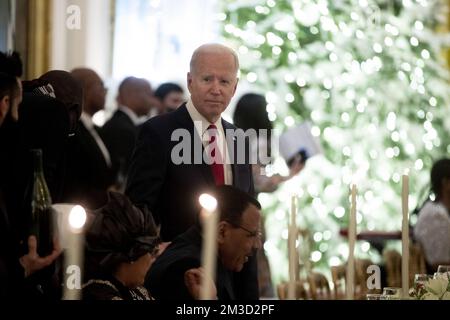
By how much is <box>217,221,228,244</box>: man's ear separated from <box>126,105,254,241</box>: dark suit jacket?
9 centimetres

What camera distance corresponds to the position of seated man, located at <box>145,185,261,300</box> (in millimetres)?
3512

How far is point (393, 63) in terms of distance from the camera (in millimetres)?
7504

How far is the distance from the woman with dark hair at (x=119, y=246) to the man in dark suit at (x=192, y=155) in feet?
0.92

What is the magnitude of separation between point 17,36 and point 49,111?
1313 mm

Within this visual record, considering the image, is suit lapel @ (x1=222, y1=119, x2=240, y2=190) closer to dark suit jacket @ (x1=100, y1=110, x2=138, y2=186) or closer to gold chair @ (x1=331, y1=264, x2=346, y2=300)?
gold chair @ (x1=331, y1=264, x2=346, y2=300)

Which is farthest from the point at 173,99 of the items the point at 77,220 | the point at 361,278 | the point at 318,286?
the point at 77,220

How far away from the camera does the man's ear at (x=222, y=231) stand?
11.8ft

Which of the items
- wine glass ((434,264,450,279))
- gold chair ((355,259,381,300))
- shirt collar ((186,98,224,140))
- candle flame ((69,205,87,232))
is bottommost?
gold chair ((355,259,381,300))

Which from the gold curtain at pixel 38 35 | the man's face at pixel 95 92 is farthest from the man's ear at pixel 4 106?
the gold curtain at pixel 38 35

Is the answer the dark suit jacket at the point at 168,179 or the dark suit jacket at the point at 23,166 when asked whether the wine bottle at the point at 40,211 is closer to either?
the dark suit jacket at the point at 23,166

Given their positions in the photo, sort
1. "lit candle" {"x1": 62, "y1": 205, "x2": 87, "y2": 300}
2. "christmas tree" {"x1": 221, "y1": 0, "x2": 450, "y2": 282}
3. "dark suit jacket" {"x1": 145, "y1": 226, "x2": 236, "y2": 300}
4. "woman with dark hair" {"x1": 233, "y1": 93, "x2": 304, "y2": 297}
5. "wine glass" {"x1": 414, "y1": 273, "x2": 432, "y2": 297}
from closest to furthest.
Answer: "lit candle" {"x1": 62, "y1": 205, "x2": 87, "y2": 300}, "wine glass" {"x1": 414, "y1": 273, "x2": 432, "y2": 297}, "dark suit jacket" {"x1": 145, "y1": 226, "x2": 236, "y2": 300}, "woman with dark hair" {"x1": 233, "y1": 93, "x2": 304, "y2": 297}, "christmas tree" {"x1": 221, "y1": 0, "x2": 450, "y2": 282}

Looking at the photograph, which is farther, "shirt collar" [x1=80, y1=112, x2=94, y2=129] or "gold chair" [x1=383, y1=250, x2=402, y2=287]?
"gold chair" [x1=383, y1=250, x2=402, y2=287]

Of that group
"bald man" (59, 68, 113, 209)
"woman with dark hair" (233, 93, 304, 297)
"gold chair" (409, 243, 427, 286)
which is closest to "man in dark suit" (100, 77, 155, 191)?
"bald man" (59, 68, 113, 209)

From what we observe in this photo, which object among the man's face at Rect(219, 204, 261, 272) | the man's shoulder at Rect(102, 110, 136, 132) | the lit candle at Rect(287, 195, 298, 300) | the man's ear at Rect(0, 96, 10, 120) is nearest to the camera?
the lit candle at Rect(287, 195, 298, 300)
